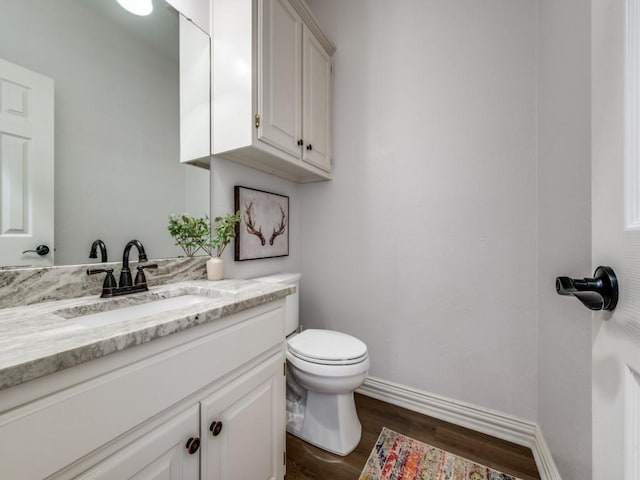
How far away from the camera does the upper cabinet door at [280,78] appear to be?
4.01 ft

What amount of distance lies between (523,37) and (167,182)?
1898 mm

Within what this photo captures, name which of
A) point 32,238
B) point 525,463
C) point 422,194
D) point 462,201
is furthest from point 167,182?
point 525,463

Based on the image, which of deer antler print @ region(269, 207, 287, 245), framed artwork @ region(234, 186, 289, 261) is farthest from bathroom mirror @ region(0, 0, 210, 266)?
deer antler print @ region(269, 207, 287, 245)

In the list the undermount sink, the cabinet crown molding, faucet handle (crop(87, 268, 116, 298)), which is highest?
the cabinet crown molding

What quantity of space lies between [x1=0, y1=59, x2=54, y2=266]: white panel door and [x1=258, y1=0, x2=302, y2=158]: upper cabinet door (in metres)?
0.74

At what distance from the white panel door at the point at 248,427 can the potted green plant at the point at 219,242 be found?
53cm

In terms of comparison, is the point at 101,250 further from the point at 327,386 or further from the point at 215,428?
the point at 327,386

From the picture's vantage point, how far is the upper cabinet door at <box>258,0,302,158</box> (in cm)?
122

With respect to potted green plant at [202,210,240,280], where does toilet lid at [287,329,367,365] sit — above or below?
below

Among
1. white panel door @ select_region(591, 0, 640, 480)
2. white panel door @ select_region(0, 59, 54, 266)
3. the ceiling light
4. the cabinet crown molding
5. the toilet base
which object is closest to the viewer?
white panel door @ select_region(591, 0, 640, 480)

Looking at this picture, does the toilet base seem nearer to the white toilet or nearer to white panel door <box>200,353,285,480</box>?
the white toilet

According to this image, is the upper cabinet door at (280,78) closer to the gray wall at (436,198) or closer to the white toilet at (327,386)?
the gray wall at (436,198)

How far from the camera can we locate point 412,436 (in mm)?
1343

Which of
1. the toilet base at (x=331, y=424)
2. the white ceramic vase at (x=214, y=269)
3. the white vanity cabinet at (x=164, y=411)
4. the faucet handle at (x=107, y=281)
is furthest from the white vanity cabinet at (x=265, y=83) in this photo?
the toilet base at (x=331, y=424)
